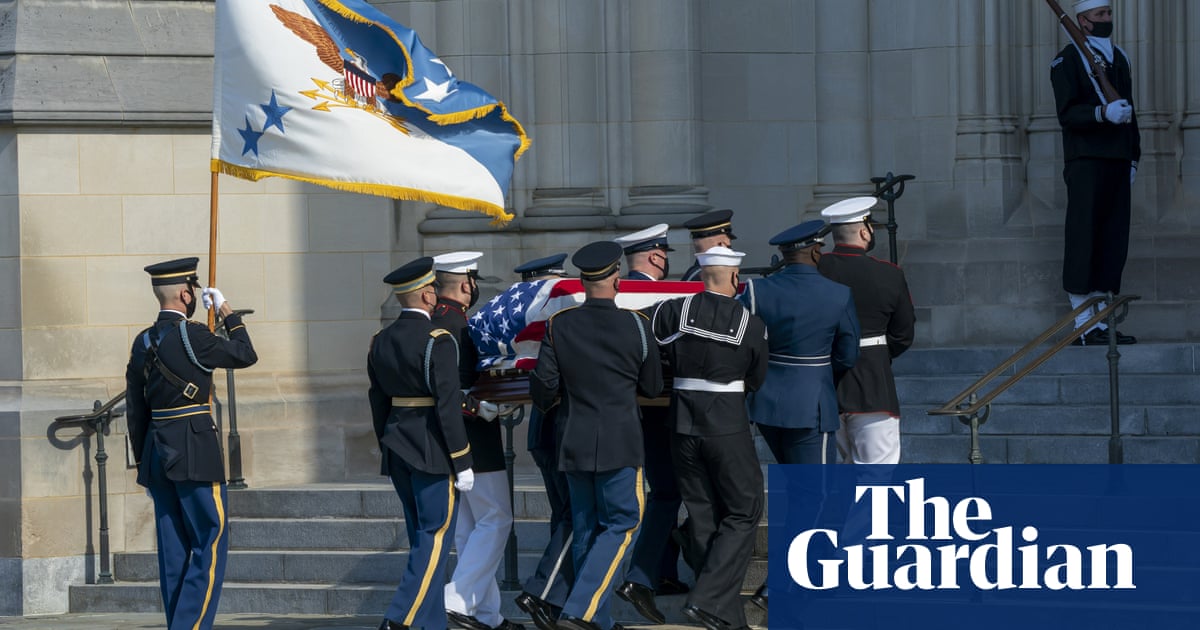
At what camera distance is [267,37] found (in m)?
9.18

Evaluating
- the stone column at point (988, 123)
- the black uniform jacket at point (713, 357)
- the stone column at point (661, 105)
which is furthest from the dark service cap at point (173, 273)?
the stone column at point (988, 123)

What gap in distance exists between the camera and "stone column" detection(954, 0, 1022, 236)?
43.0 ft

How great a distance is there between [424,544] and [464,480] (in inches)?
13.8

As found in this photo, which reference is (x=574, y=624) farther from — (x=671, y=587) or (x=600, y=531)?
(x=671, y=587)

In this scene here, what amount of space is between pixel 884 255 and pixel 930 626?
4.75 meters

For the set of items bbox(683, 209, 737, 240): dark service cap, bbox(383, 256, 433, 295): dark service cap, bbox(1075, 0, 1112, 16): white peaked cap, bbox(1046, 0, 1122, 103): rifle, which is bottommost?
bbox(383, 256, 433, 295): dark service cap

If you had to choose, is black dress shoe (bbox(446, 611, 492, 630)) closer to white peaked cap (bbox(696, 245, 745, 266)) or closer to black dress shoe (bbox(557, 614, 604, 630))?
black dress shoe (bbox(557, 614, 604, 630))

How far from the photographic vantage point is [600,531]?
9.09 meters

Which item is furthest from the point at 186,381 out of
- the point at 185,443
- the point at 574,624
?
the point at 574,624

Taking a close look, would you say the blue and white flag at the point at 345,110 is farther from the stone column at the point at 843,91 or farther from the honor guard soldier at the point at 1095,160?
the stone column at the point at 843,91

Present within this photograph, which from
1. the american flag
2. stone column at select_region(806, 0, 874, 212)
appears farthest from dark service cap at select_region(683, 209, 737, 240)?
stone column at select_region(806, 0, 874, 212)

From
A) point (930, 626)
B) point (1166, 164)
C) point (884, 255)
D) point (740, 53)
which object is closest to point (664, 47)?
point (740, 53)

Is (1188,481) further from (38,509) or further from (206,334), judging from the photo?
(38,509)

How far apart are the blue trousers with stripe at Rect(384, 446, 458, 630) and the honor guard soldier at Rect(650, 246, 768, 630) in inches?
44.0
